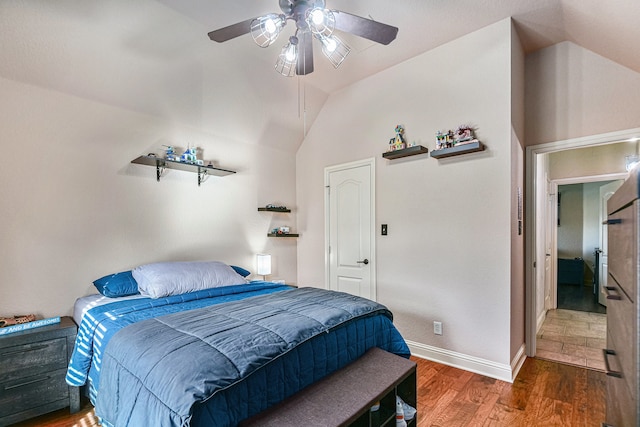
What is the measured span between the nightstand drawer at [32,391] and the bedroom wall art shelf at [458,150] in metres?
3.39

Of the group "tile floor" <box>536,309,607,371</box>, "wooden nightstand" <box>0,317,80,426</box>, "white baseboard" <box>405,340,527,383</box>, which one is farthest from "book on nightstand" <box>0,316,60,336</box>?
"tile floor" <box>536,309,607,371</box>

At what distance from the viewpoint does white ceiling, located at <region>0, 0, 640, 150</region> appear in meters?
2.12

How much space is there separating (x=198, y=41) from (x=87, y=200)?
5.52 feet

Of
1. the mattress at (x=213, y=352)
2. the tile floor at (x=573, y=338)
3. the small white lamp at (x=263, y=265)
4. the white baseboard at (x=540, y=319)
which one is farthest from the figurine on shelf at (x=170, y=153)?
the white baseboard at (x=540, y=319)

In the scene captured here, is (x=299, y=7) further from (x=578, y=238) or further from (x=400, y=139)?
(x=578, y=238)

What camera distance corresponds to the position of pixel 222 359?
1254mm

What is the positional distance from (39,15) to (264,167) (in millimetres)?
2419

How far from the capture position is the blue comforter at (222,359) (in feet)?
3.77

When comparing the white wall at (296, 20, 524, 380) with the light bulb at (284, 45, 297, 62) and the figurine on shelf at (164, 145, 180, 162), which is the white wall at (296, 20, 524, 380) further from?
the figurine on shelf at (164, 145, 180, 162)

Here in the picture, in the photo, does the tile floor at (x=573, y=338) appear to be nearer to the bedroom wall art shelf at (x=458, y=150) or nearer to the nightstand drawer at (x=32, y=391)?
the bedroom wall art shelf at (x=458, y=150)

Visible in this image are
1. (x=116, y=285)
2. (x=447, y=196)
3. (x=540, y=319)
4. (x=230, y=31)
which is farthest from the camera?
(x=540, y=319)

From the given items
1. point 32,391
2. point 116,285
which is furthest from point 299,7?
point 32,391

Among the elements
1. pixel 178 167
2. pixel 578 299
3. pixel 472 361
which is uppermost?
pixel 178 167

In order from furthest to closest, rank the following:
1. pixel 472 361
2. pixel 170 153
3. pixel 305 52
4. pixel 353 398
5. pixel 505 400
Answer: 1. pixel 170 153
2. pixel 472 361
3. pixel 505 400
4. pixel 305 52
5. pixel 353 398
